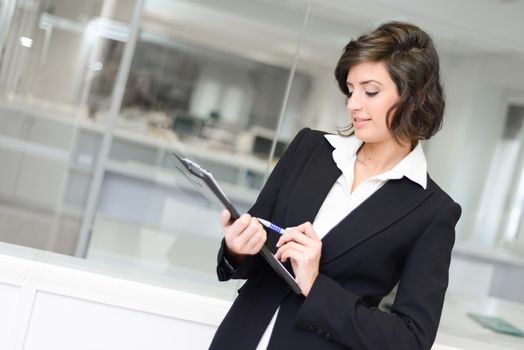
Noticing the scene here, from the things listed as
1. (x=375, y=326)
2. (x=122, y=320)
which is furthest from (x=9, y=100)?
(x=375, y=326)

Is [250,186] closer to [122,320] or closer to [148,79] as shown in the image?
[148,79]

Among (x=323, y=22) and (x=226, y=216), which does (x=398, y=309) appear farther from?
(x=323, y=22)

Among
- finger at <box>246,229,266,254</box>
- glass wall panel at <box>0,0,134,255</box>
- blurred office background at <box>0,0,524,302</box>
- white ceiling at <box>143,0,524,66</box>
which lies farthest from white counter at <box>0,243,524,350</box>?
white ceiling at <box>143,0,524,66</box>

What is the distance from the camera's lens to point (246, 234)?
129 cm

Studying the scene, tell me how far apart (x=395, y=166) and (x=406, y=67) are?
235 mm

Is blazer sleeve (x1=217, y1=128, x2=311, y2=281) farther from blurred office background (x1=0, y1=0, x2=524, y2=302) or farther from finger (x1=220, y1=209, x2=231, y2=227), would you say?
blurred office background (x1=0, y1=0, x2=524, y2=302)

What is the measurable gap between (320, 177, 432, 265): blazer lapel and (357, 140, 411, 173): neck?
0.09 metres

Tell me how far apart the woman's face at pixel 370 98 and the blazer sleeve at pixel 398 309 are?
247mm

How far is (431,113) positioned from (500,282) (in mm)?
3535

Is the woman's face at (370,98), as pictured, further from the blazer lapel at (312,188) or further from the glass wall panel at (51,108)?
the glass wall panel at (51,108)

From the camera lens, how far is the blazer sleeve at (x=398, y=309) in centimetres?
135

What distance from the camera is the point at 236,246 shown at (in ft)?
4.31

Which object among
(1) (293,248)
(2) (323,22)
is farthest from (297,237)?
(2) (323,22)

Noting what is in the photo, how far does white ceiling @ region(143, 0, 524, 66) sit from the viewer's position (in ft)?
13.3
